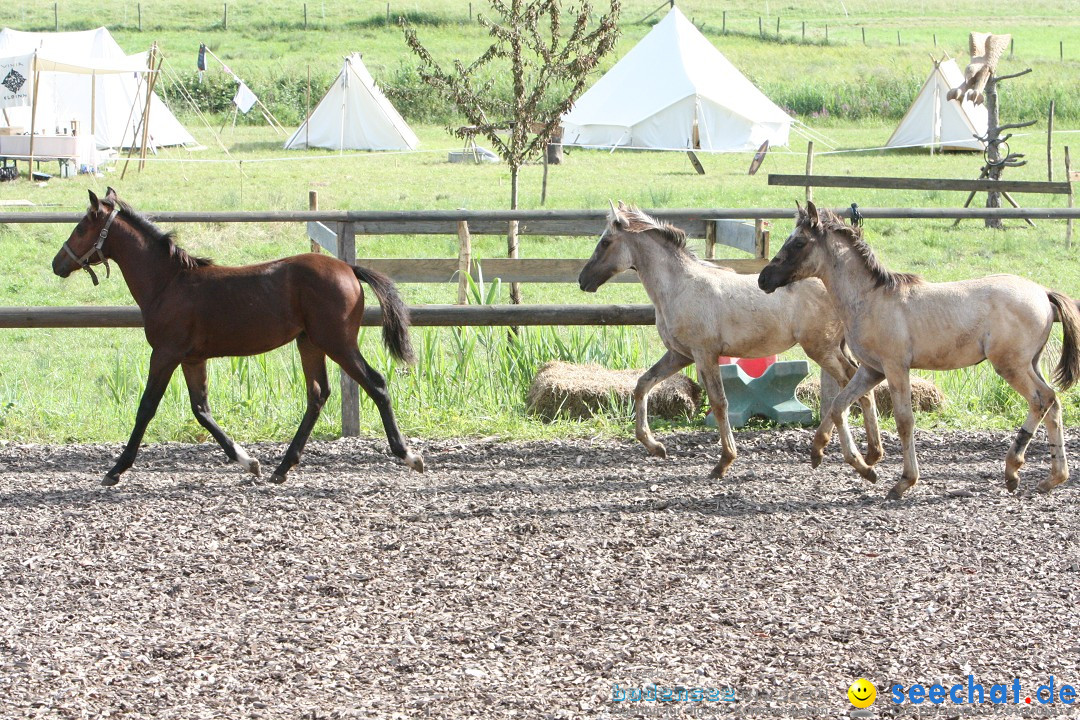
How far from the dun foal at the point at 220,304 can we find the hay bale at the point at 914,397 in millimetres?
2889

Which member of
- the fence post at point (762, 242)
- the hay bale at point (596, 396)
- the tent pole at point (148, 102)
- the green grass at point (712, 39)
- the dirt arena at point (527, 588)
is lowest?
the dirt arena at point (527, 588)

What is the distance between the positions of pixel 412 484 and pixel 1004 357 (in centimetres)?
308

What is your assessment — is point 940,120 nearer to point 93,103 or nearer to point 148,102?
point 148,102

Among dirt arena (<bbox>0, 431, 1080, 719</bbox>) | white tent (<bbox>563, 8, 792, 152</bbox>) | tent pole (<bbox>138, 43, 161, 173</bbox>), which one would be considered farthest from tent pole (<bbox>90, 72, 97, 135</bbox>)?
dirt arena (<bbox>0, 431, 1080, 719</bbox>)

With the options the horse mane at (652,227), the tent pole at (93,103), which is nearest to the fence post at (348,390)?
the horse mane at (652,227)

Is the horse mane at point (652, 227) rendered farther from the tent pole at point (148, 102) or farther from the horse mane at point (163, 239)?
the tent pole at point (148, 102)

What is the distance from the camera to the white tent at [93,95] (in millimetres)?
24688

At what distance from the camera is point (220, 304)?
6016mm

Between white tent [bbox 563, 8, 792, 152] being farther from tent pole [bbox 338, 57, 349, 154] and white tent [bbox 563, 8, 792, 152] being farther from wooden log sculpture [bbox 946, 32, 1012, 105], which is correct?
wooden log sculpture [bbox 946, 32, 1012, 105]

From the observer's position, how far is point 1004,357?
5.77 m

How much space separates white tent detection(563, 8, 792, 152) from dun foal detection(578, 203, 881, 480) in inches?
846

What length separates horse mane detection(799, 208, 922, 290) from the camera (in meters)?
5.76

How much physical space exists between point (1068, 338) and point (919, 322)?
2.65 feet

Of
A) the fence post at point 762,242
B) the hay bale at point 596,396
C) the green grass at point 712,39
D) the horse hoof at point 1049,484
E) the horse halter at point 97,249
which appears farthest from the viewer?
the green grass at point 712,39
